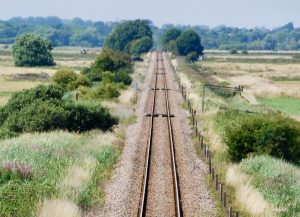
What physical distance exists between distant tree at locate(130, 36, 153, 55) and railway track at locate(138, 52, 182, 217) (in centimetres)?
11965

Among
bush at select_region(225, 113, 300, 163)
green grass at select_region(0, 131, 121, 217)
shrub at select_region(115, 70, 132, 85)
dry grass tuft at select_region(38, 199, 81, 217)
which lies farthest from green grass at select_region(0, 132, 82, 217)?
shrub at select_region(115, 70, 132, 85)

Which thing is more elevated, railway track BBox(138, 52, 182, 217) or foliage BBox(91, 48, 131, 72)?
foliage BBox(91, 48, 131, 72)

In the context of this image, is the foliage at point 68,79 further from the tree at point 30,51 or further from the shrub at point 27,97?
the tree at point 30,51

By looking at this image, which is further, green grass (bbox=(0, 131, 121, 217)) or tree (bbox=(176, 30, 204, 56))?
tree (bbox=(176, 30, 204, 56))

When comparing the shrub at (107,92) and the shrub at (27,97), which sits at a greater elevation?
the shrub at (27,97)

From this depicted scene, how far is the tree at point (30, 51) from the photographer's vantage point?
396 feet

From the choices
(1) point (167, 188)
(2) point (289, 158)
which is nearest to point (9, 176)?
(1) point (167, 188)

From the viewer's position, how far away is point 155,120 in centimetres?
3997

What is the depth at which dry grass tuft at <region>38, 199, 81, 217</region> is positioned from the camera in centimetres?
1640

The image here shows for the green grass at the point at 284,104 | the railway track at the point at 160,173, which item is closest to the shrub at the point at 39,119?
the railway track at the point at 160,173

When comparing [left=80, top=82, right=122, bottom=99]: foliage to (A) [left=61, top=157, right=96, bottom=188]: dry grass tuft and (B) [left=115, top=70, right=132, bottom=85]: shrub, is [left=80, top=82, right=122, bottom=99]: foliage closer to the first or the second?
(B) [left=115, top=70, right=132, bottom=85]: shrub

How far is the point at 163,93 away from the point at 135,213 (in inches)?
1609

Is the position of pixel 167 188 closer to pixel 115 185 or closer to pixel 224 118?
pixel 115 185

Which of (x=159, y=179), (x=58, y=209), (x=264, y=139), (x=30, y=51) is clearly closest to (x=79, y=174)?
(x=159, y=179)
